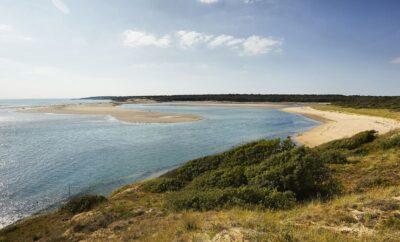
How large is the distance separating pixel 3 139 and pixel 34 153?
1266 cm

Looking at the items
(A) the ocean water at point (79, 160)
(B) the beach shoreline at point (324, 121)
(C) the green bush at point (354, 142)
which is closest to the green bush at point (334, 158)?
(C) the green bush at point (354, 142)

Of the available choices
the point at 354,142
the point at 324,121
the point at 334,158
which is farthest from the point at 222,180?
the point at 324,121

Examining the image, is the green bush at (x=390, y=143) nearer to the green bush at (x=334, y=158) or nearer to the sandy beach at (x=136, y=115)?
the green bush at (x=334, y=158)

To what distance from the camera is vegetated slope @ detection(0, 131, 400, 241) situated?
6.82 meters

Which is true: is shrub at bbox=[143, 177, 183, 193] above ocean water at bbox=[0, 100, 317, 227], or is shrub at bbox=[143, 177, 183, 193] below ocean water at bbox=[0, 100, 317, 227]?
above

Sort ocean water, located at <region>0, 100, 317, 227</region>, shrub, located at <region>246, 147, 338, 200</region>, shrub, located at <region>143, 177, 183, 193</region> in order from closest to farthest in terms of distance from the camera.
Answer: shrub, located at <region>246, 147, 338, 200</region> < shrub, located at <region>143, 177, 183, 193</region> < ocean water, located at <region>0, 100, 317, 227</region>

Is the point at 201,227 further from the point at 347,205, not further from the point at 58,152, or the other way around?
the point at 58,152

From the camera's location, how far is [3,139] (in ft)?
122

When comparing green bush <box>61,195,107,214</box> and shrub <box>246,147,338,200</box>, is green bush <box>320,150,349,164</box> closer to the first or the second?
shrub <box>246,147,338,200</box>

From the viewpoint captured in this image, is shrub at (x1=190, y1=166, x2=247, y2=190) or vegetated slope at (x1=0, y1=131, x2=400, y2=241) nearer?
vegetated slope at (x1=0, y1=131, x2=400, y2=241)

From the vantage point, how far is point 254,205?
9.88 meters

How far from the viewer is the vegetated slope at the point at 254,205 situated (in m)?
6.82

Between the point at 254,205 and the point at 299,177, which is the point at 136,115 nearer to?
the point at 299,177

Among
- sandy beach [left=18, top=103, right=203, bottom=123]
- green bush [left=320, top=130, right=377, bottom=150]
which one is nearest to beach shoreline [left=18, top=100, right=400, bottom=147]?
sandy beach [left=18, top=103, right=203, bottom=123]
